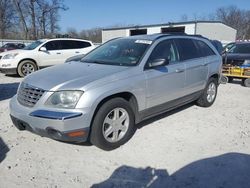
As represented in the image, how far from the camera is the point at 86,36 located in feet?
204

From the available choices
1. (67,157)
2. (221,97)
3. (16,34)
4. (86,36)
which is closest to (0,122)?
(67,157)

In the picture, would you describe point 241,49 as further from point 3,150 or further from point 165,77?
point 3,150

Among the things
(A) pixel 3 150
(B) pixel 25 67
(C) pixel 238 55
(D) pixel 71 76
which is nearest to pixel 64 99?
(D) pixel 71 76

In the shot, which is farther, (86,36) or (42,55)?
(86,36)

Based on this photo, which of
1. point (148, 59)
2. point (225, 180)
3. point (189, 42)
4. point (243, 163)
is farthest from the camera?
point (189, 42)

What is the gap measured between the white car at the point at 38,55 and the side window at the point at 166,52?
7.50 meters

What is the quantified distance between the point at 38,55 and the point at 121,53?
7.22m

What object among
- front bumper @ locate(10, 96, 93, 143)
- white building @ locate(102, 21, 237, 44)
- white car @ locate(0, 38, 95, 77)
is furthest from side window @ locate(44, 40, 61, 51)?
white building @ locate(102, 21, 237, 44)

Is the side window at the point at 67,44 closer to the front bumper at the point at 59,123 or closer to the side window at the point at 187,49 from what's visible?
the side window at the point at 187,49

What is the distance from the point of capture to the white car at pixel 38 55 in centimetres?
1080

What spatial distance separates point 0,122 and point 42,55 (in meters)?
6.41

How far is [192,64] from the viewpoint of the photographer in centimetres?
558

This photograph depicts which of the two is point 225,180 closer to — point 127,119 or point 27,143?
point 127,119

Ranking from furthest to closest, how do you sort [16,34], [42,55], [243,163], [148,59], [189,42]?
[16,34], [42,55], [189,42], [148,59], [243,163]
